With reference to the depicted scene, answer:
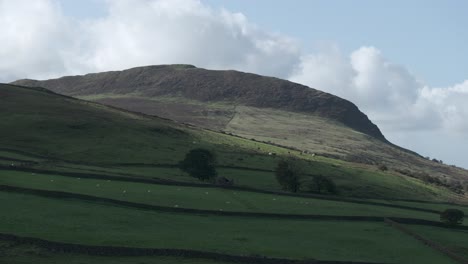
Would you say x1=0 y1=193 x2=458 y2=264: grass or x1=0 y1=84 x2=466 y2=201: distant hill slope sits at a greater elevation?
x1=0 y1=84 x2=466 y2=201: distant hill slope

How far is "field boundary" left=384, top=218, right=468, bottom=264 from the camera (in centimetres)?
5208

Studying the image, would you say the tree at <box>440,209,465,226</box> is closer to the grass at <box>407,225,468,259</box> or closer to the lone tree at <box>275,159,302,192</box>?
the grass at <box>407,225,468,259</box>

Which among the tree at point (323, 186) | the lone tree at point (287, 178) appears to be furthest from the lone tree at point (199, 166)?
the tree at point (323, 186)

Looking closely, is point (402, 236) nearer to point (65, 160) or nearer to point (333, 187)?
point (333, 187)

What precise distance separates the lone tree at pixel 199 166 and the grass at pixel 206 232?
112 feet

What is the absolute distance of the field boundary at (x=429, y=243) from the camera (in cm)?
5208

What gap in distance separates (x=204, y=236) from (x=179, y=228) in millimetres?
3297

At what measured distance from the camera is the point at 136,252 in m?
43.1

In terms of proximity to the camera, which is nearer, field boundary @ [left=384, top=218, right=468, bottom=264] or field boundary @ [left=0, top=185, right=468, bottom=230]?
field boundary @ [left=384, top=218, right=468, bottom=264]

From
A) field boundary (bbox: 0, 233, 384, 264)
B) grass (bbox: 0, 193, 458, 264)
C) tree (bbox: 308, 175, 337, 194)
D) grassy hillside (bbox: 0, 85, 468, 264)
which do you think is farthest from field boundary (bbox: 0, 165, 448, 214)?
field boundary (bbox: 0, 233, 384, 264)

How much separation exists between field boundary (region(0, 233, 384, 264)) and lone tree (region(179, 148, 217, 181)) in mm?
50073

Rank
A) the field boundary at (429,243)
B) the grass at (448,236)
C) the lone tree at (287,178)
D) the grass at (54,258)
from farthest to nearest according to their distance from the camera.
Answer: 1. the lone tree at (287,178)
2. the grass at (448,236)
3. the field boundary at (429,243)
4. the grass at (54,258)

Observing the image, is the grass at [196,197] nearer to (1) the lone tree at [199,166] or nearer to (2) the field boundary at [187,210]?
(2) the field boundary at [187,210]

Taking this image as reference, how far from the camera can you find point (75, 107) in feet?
512
